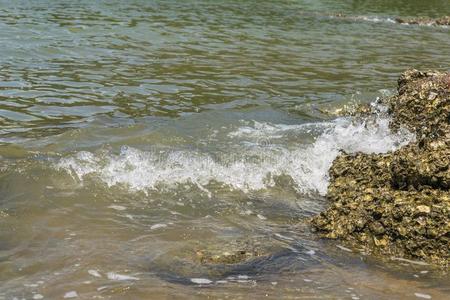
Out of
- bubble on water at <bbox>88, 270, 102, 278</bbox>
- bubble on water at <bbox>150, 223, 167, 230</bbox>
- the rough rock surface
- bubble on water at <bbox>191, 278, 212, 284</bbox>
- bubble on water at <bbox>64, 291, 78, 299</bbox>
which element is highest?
the rough rock surface

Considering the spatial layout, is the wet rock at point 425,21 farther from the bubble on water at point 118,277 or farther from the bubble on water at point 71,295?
the bubble on water at point 71,295

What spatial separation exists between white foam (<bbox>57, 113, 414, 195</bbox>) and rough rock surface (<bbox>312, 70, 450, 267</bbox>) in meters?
1.13

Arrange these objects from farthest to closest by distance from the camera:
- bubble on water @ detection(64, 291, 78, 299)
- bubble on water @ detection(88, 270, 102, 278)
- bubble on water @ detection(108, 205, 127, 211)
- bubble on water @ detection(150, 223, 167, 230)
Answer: bubble on water @ detection(108, 205, 127, 211), bubble on water @ detection(150, 223, 167, 230), bubble on water @ detection(88, 270, 102, 278), bubble on water @ detection(64, 291, 78, 299)

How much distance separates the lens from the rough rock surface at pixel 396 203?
642 centimetres

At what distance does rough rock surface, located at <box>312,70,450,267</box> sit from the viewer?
6.42 meters

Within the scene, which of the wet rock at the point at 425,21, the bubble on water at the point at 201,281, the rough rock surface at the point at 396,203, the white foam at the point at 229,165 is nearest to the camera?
the bubble on water at the point at 201,281

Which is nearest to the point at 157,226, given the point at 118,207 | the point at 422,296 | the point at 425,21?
the point at 118,207

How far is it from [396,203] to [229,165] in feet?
11.0

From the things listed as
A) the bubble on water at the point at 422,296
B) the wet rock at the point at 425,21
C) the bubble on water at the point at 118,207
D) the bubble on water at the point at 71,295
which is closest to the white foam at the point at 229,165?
the bubble on water at the point at 118,207

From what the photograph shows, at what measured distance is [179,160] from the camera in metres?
9.41

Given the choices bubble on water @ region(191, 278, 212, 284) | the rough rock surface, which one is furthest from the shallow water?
the rough rock surface

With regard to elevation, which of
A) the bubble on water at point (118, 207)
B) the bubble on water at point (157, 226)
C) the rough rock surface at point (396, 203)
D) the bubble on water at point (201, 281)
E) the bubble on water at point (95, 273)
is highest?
the rough rock surface at point (396, 203)

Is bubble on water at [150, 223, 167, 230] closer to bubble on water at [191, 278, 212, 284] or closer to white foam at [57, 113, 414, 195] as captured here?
white foam at [57, 113, 414, 195]

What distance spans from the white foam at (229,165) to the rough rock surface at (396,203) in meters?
1.13
